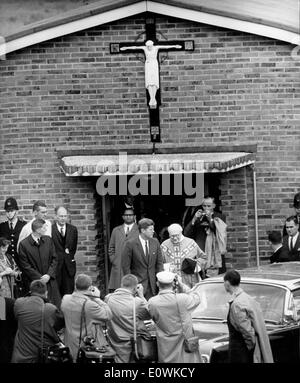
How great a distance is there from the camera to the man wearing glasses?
14.3 m

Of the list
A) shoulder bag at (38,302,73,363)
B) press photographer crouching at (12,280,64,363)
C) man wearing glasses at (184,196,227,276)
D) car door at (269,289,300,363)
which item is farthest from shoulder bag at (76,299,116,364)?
man wearing glasses at (184,196,227,276)

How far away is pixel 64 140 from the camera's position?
1559 cm

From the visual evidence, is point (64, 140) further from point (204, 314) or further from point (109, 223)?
point (204, 314)

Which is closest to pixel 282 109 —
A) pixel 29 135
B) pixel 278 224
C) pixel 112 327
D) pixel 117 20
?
pixel 278 224

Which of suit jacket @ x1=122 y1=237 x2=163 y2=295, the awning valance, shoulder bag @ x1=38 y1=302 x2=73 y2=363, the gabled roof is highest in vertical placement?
the gabled roof

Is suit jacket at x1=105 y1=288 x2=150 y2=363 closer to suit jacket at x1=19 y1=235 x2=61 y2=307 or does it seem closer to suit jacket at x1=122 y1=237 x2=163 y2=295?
suit jacket at x1=122 y1=237 x2=163 y2=295

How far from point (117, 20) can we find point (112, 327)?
637cm

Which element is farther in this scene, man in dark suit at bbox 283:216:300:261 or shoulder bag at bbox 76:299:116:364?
man in dark suit at bbox 283:216:300:261

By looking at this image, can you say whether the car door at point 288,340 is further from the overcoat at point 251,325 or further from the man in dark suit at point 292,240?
the man in dark suit at point 292,240

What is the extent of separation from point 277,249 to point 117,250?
2339 millimetres

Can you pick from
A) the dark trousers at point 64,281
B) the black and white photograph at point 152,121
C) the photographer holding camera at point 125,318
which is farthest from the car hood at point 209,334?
the black and white photograph at point 152,121

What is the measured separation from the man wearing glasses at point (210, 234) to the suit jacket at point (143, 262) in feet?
3.56

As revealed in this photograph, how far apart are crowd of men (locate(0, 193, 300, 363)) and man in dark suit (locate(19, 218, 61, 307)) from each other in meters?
0.01
